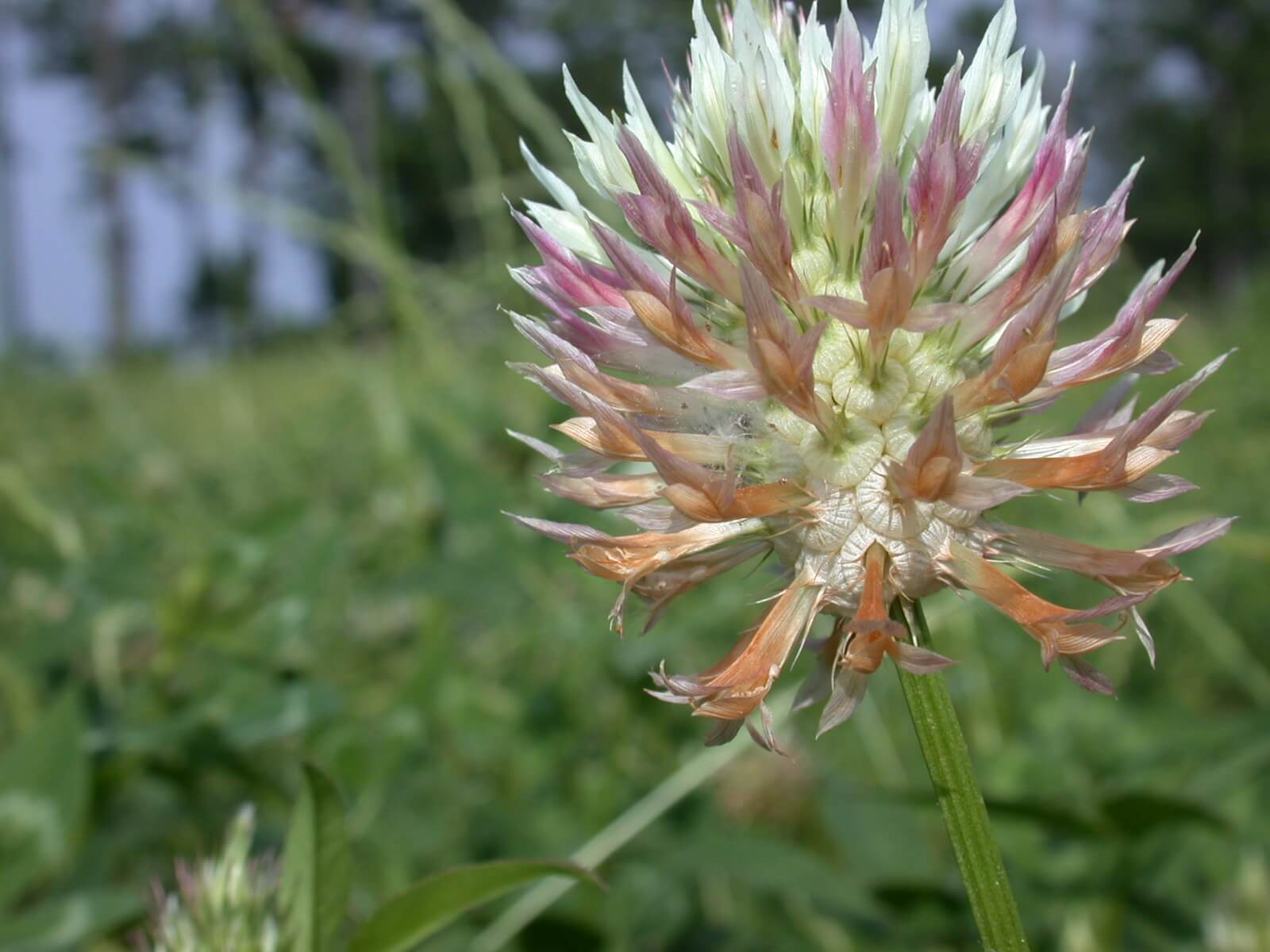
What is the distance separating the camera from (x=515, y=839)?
1531 millimetres

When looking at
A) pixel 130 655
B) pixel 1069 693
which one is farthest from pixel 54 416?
pixel 1069 693

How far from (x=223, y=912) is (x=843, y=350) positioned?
1.82 feet

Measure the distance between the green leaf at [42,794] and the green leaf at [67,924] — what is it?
61 mm

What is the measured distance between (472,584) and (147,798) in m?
0.51

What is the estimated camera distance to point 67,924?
3.64 feet

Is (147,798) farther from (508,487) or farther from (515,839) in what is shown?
(508,487)

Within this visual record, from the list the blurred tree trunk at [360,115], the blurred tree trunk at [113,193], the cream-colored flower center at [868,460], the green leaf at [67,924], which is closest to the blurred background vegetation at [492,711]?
the green leaf at [67,924]

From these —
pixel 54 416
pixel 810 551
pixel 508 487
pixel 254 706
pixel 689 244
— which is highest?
pixel 689 244

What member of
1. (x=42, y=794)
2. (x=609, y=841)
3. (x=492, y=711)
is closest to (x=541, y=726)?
(x=492, y=711)

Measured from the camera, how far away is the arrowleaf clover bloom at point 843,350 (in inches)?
25.4

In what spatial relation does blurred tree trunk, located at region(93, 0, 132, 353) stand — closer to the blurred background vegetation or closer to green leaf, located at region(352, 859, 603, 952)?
the blurred background vegetation

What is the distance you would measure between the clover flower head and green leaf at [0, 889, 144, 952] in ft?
1.05

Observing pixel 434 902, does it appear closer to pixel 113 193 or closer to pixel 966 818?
pixel 966 818

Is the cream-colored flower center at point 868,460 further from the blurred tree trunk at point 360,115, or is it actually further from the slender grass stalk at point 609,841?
the blurred tree trunk at point 360,115
